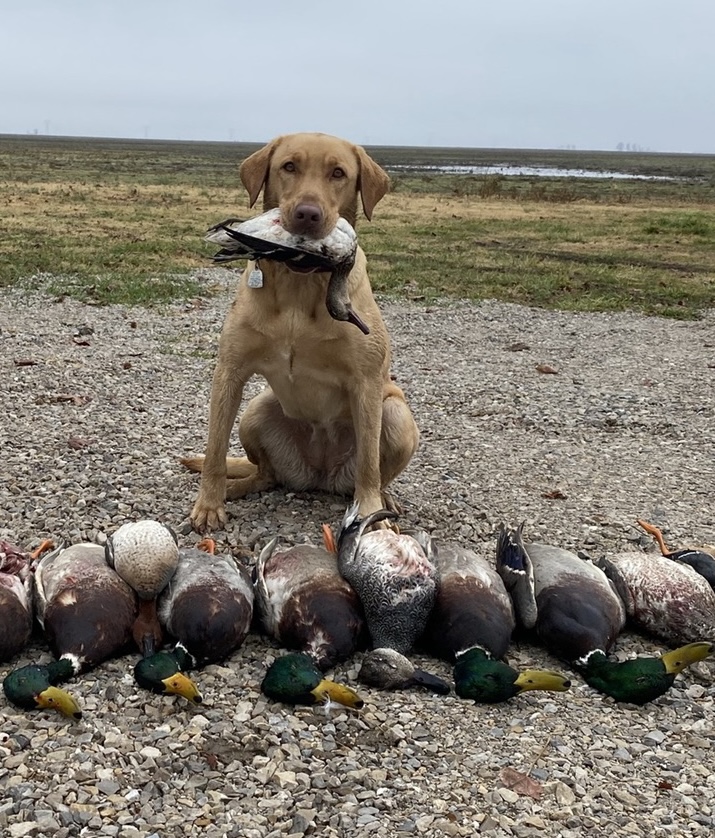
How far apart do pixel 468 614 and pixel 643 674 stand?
82cm

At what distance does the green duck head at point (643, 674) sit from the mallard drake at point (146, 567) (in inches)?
81.5

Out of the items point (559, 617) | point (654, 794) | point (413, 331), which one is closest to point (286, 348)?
point (559, 617)

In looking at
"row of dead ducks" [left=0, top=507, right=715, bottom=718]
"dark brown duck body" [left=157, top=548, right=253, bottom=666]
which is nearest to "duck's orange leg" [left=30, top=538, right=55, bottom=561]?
"row of dead ducks" [left=0, top=507, right=715, bottom=718]

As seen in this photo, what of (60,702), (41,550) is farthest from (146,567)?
(60,702)

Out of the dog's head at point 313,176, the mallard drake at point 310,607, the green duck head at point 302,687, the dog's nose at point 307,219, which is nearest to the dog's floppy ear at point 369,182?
the dog's head at point 313,176

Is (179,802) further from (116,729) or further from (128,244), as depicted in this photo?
(128,244)

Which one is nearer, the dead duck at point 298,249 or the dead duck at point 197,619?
the dead duck at point 197,619

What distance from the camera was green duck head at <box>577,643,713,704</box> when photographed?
3959 mm

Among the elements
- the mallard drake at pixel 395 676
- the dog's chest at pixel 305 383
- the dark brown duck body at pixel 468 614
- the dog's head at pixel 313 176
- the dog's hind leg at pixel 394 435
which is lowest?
the mallard drake at pixel 395 676

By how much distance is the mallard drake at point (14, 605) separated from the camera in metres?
3.95

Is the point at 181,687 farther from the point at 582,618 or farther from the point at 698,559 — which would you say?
the point at 698,559

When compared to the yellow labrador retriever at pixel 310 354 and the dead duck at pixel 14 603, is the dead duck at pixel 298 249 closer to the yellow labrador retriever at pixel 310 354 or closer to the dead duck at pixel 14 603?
the yellow labrador retriever at pixel 310 354

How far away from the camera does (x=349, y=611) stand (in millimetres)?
4227

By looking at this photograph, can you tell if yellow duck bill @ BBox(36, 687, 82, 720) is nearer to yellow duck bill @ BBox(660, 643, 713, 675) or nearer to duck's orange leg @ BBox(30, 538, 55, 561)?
duck's orange leg @ BBox(30, 538, 55, 561)
